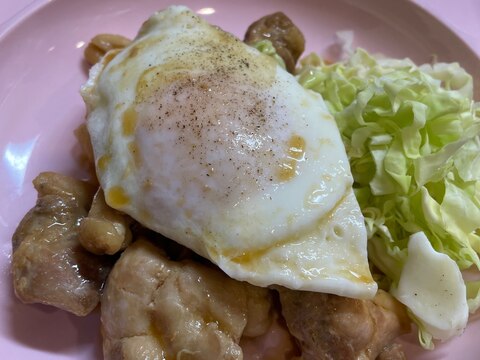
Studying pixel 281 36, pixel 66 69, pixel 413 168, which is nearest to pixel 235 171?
pixel 413 168

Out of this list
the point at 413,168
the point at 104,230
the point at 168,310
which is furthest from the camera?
the point at 413,168

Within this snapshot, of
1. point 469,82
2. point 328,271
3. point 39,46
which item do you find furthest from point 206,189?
point 469,82

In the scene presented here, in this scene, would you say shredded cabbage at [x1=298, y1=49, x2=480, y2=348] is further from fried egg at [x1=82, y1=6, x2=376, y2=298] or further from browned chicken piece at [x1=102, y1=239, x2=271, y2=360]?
browned chicken piece at [x1=102, y1=239, x2=271, y2=360]

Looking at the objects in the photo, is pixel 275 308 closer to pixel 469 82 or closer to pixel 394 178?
pixel 394 178

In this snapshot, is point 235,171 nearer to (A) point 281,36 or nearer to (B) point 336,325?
(B) point 336,325

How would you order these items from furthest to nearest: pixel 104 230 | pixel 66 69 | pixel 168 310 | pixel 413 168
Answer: pixel 66 69 < pixel 413 168 < pixel 104 230 < pixel 168 310
